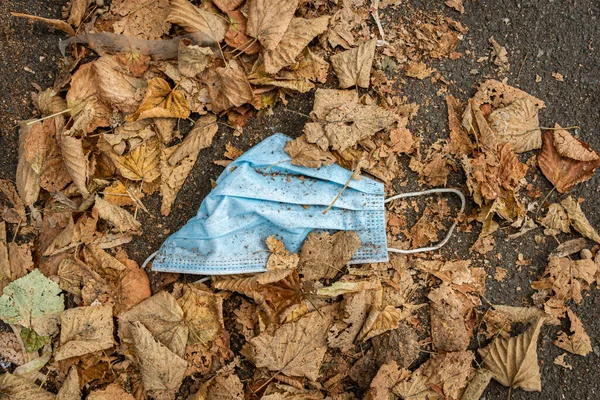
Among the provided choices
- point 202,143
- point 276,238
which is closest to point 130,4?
point 202,143

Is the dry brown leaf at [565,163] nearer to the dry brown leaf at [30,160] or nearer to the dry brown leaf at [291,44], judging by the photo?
the dry brown leaf at [291,44]

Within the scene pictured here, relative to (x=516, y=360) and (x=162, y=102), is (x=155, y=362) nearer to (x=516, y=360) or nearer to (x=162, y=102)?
(x=162, y=102)

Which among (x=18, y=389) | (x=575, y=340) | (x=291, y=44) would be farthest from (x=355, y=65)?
(x=18, y=389)

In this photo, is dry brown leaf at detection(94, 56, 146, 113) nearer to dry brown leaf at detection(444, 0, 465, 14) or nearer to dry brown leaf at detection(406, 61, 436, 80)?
dry brown leaf at detection(406, 61, 436, 80)

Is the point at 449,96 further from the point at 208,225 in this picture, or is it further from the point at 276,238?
the point at 208,225

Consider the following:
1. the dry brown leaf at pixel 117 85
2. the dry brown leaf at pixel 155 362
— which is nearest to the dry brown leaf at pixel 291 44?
the dry brown leaf at pixel 117 85

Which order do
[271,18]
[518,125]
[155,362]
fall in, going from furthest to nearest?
[518,125], [271,18], [155,362]

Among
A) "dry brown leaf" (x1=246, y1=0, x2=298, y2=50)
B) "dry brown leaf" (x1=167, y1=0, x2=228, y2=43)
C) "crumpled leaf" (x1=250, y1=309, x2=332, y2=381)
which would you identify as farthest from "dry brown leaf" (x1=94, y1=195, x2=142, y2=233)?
"dry brown leaf" (x1=246, y1=0, x2=298, y2=50)
